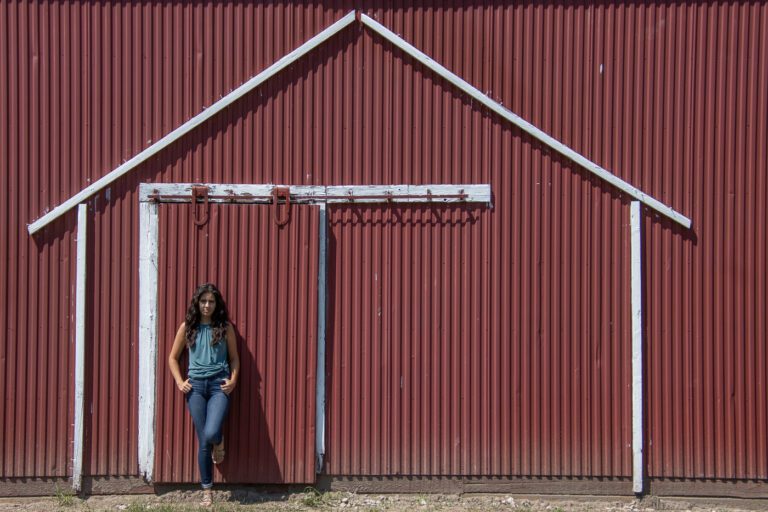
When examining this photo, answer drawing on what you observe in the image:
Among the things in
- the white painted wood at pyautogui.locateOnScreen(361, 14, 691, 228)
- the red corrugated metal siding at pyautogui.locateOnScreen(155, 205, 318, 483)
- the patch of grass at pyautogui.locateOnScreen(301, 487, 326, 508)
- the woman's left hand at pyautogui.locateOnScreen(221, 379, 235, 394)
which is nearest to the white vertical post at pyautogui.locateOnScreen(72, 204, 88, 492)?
the red corrugated metal siding at pyautogui.locateOnScreen(155, 205, 318, 483)

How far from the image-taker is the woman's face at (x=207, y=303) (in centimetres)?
622

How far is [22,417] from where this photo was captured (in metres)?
→ 6.58

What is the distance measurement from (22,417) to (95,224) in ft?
5.74

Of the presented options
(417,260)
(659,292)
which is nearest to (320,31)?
(417,260)

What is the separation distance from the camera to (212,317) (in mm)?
6340

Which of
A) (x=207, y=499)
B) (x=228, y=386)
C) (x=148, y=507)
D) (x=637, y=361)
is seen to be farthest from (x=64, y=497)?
(x=637, y=361)

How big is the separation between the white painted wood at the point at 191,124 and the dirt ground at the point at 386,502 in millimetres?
2332

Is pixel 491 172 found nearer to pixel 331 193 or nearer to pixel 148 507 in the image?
pixel 331 193

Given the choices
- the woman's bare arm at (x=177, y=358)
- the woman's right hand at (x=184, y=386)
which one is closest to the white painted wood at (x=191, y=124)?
the woman's bare arm at (x=177, y=358)

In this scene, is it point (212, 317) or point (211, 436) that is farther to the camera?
point (212, 317)

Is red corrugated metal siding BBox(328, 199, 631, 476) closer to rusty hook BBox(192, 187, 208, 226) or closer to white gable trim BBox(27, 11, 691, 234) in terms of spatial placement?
white gable trim BBox(27, 11, 691, 234)

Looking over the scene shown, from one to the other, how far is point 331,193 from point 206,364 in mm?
1756

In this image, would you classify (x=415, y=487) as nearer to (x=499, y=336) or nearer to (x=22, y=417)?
(x=499, y=336)

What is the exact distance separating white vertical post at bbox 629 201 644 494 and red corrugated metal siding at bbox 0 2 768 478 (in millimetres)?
95
